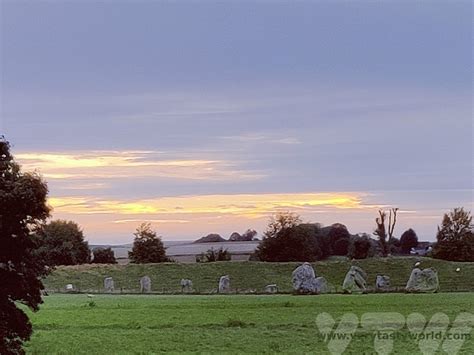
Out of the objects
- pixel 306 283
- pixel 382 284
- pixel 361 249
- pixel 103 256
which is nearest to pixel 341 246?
pixel 361 249

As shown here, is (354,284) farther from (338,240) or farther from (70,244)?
(338,240)

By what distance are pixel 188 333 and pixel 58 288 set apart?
32224 mm

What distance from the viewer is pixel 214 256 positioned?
3039 inches

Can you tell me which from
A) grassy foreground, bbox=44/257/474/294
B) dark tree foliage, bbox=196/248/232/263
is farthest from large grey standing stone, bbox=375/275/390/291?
dark tree foliage, bbox=196/248/232/263

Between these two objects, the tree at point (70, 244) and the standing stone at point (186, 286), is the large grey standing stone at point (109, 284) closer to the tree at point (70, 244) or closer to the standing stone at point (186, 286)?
the standing stone at point (186, 286)

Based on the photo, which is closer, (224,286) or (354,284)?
(354,284)

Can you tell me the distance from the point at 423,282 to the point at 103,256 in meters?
36.3

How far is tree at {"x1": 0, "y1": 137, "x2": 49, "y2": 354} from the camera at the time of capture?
16406 mm

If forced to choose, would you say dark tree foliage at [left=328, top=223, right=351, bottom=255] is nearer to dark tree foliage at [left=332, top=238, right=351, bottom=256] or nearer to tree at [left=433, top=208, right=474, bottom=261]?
dark tree foliage at [left=332, top=238, right=351, bottom=256]

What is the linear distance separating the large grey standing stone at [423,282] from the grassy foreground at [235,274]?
14.5 feet

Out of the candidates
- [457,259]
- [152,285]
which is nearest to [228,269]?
[152,285]

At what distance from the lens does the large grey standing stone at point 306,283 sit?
50.7m

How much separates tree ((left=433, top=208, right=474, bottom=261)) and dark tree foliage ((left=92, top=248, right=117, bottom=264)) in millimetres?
28059

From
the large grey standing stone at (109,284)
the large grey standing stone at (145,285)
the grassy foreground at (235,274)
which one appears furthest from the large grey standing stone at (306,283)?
the large grey standing stone at (109,284)
